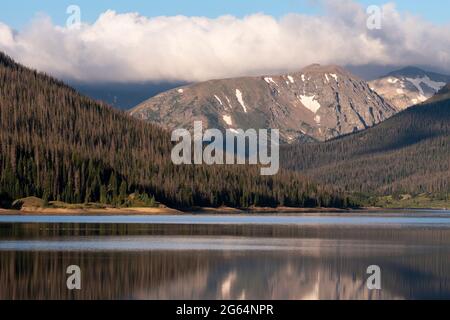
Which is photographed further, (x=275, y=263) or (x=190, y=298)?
(x=275, y=263)

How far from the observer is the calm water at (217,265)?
7256cm

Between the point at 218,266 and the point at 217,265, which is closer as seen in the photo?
the point at 218,266

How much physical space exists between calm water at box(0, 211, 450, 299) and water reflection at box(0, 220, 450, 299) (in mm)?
90

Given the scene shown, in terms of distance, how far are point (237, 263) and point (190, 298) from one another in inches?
1006

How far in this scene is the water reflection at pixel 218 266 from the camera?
72500mm

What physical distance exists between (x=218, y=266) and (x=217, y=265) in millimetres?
942

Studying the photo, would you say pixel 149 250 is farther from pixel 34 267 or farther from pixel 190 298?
pixel 190 298

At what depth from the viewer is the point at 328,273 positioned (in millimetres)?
87062

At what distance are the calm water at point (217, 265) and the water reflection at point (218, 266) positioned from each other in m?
0.09

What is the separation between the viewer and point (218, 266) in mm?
90812

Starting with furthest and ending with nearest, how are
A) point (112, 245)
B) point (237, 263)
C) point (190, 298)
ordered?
point (112, 245) → point (237, 263) → point (190, 298)

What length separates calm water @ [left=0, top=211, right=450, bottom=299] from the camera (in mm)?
72562

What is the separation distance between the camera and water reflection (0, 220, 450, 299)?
72.5 metres
